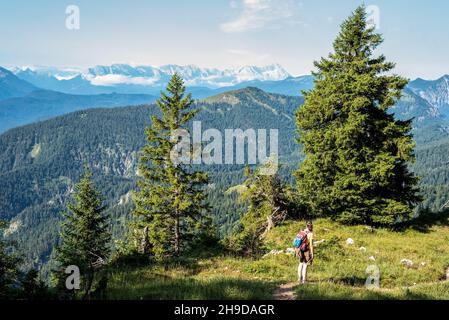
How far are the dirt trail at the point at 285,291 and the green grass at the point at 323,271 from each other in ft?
0.74

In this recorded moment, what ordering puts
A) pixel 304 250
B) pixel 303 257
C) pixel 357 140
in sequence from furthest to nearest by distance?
pixel 357 140 → pixel 304 250 → pixel 303 257

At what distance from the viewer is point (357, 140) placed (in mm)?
27219

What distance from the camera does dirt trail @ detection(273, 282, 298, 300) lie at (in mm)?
11513

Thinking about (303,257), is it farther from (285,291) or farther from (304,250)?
(285,291)

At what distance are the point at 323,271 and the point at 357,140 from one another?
499 inches

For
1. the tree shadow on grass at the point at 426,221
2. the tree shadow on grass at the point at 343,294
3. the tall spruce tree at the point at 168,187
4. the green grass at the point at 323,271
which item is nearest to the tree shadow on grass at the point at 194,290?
the green grass at the point at 323,271

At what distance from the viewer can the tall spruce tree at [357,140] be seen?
26.1 m

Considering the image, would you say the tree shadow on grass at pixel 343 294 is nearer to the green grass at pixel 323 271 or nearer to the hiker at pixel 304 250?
the green grass at pixel 323 271

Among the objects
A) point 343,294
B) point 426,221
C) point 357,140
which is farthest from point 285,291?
point 426,221
